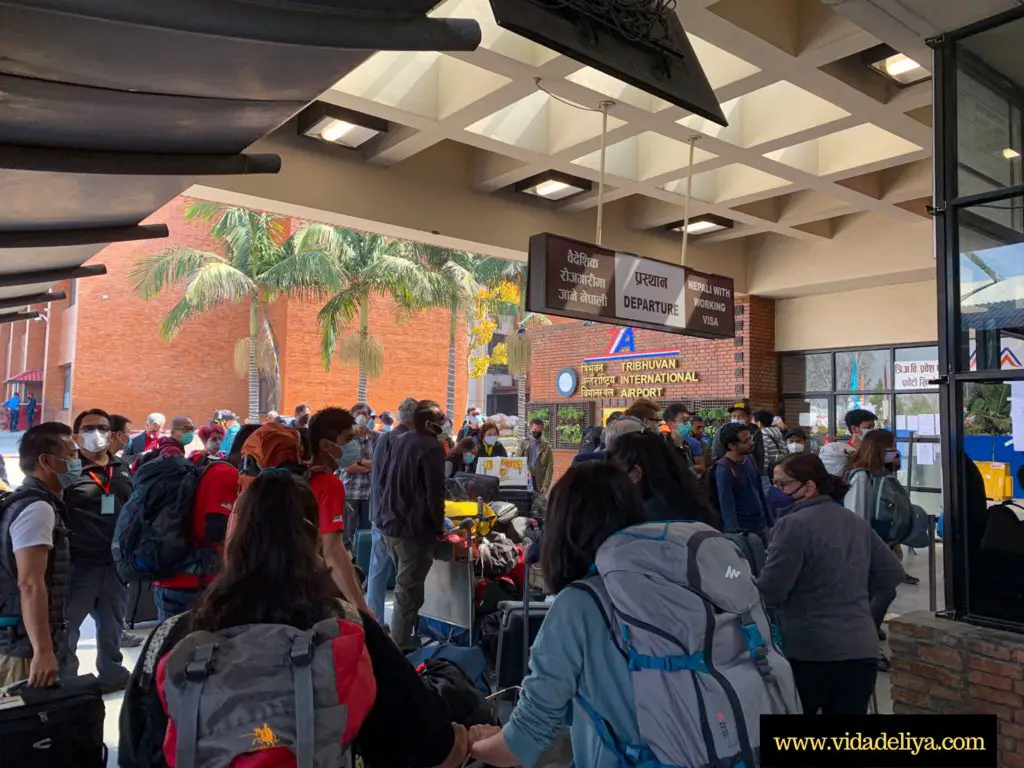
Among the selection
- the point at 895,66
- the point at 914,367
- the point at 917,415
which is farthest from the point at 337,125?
the point at 917,415

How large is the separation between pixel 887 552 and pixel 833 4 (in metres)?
2.83

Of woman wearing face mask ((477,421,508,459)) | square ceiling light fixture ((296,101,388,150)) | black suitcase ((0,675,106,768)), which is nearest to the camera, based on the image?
black suitcase ((0,675,106,768))

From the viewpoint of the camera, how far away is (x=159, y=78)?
2.10 meters

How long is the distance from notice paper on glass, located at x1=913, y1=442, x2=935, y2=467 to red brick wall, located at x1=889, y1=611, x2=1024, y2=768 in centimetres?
846

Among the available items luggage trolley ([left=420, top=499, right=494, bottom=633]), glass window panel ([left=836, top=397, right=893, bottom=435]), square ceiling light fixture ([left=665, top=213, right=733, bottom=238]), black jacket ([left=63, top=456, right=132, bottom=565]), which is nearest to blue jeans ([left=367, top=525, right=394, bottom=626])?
luggage trolley ([left=420, top=499, right=494, bottom=633])

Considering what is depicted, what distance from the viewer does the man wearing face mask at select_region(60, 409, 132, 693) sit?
494 cm

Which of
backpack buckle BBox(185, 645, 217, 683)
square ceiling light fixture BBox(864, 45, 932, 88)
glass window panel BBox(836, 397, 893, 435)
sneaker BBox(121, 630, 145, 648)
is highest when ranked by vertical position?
square ceiling light fixture BBox(864, 45, 932, 88)

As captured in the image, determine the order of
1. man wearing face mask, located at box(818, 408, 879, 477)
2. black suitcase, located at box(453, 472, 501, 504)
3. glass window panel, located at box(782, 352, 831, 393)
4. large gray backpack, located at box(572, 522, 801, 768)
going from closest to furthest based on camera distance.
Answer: large gray backpack, located at box(572, 522, 801, 768) < man wearing face mask, located at box(818, 408, 879, 477) < black suitcase, located at box(453, 472, 501, 504) < glass window panel, located at box(782, 352, 831, 393)

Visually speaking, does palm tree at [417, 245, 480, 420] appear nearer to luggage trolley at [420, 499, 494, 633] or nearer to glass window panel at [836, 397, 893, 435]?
glass window panel at [836, 397, 893, 435]

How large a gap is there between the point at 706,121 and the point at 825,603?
5.32 metres

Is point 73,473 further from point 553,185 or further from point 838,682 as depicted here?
point 553,185

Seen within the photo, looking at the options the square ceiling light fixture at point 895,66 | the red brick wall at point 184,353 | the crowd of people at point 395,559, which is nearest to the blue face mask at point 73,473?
the crowd of people at point 395,559

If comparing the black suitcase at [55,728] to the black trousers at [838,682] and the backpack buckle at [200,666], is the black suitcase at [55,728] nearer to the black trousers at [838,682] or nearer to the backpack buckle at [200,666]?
the backpack buckle at [200,666]

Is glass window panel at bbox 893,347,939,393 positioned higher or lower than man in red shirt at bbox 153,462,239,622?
higher
